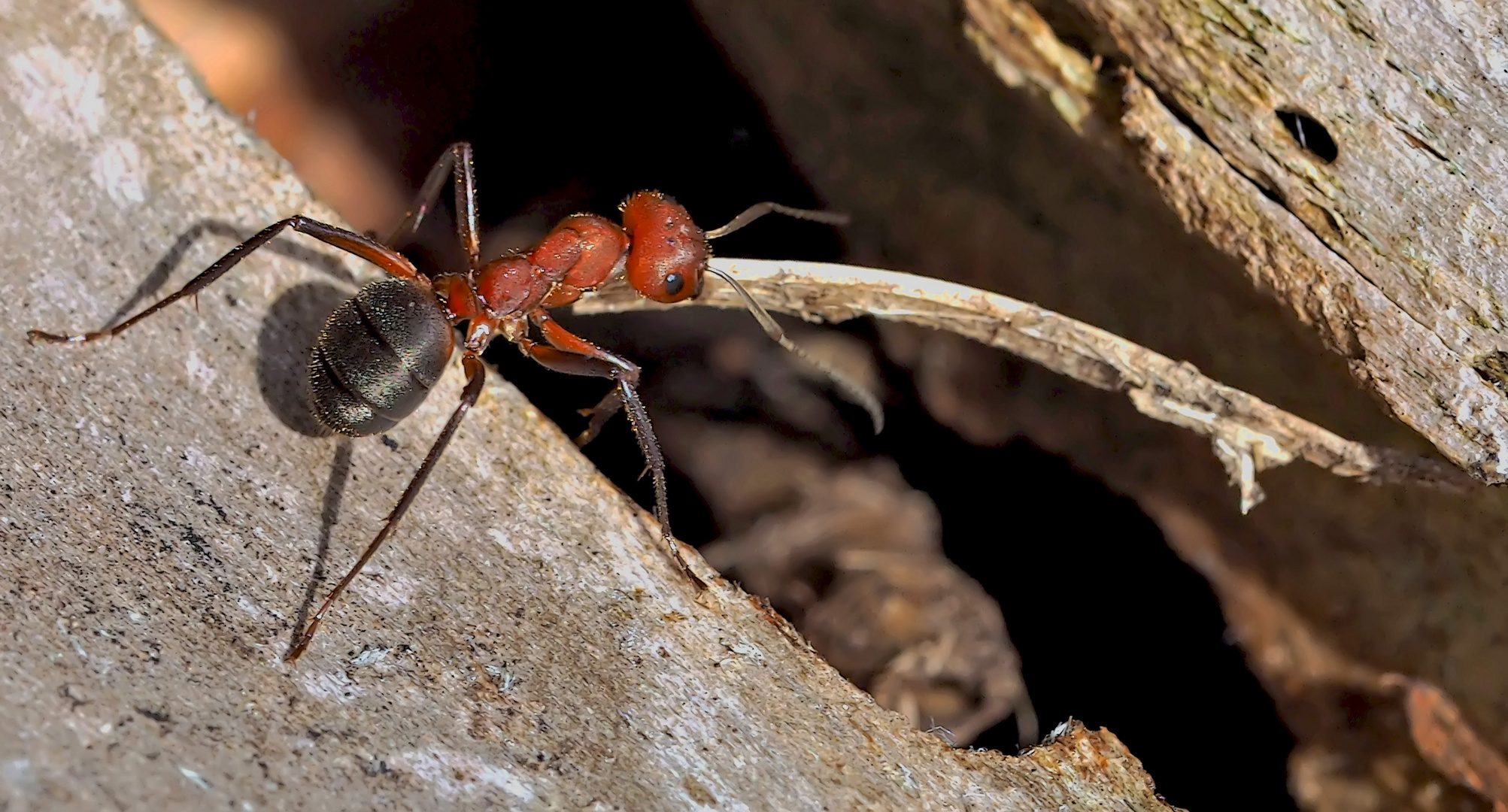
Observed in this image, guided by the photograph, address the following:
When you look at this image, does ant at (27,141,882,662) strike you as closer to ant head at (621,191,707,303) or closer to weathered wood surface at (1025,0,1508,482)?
ant head at (621,191,707,303)

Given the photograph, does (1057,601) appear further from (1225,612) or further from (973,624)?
(1225,612)

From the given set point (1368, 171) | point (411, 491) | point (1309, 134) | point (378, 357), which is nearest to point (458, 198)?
point (378, 357)

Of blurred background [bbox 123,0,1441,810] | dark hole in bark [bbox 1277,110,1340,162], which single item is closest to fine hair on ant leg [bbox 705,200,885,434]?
blurred background [bbox 123,0,1441,810]

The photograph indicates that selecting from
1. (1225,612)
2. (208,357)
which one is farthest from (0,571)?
(1225,612)

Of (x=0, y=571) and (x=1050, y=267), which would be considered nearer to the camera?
(x=0, y=571)

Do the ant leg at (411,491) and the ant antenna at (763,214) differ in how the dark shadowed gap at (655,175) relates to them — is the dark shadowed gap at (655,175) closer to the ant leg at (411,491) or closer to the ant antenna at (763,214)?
the ant antenna at (763,214)

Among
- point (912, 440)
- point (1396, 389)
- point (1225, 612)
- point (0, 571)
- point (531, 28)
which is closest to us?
point (0, 571)
